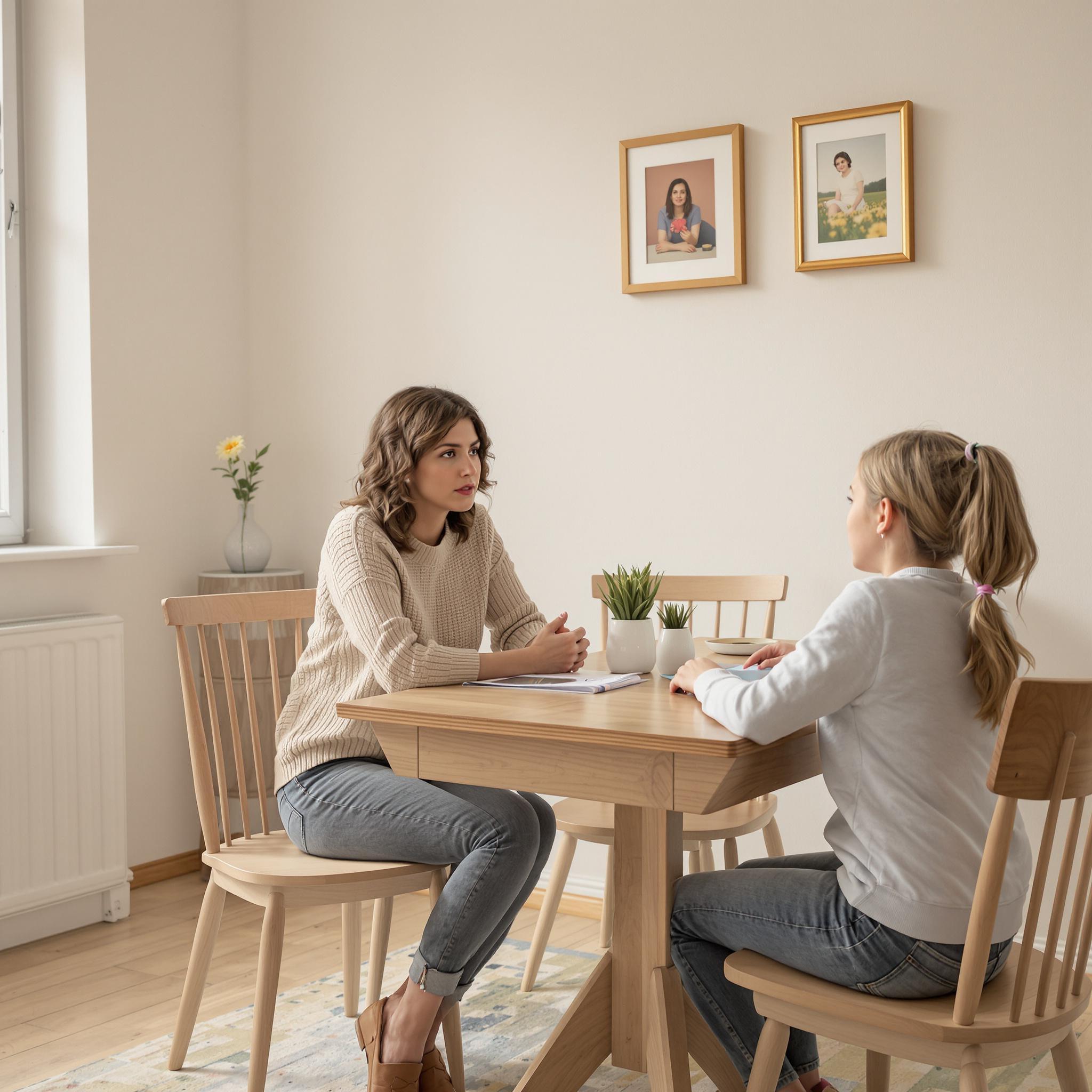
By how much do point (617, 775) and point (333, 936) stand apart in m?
1.64

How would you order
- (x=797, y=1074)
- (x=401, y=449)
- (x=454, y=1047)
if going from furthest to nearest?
(x=401, y=449) → (x=454, y=1047) → (x=797, y=1074)

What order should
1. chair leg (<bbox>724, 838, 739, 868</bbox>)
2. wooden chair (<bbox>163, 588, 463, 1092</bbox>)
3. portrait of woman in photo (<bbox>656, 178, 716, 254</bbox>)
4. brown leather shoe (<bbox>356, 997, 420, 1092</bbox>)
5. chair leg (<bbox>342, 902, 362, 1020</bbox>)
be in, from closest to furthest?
brown leather shoe (<bbox>356, 997, 420, 1092</bbox>)
wooden chair (<bbox>163, 588, 463, 1092</bbox>)
chair leg (<bbox>342, 902, 362, 1020</bbox>)
chair leg (<bbox>724, 838, 739, 868</bbox>)
portrait of woman in photo (<bbox>656, 178, 716, 254</bbox>)

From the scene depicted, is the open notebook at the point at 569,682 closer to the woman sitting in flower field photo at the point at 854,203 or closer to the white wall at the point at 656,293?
the white wall at the point at 656,293

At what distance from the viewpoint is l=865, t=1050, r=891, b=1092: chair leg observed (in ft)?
5.74

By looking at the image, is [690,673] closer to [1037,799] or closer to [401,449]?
[1037,799]

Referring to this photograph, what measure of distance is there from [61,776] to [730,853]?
1.59 meters

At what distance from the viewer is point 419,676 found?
74.9 inches

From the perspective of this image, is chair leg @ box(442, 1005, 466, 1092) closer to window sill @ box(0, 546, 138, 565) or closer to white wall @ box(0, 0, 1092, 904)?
white wall @ box(0, 0, 1092, 904)

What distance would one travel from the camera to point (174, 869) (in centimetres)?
336

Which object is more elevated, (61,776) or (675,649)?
(675,649)

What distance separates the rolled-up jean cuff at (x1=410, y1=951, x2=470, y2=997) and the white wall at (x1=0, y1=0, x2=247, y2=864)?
1.60 m

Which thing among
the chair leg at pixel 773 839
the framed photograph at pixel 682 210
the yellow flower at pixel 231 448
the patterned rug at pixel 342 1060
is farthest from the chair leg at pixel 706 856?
the yellow flower at pixel 231 448

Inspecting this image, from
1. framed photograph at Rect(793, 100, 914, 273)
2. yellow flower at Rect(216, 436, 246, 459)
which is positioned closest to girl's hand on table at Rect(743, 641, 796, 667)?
framed photograph at Rect(793, 100, 914, 273)

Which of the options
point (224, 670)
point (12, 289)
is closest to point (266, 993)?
point (224, 670)
